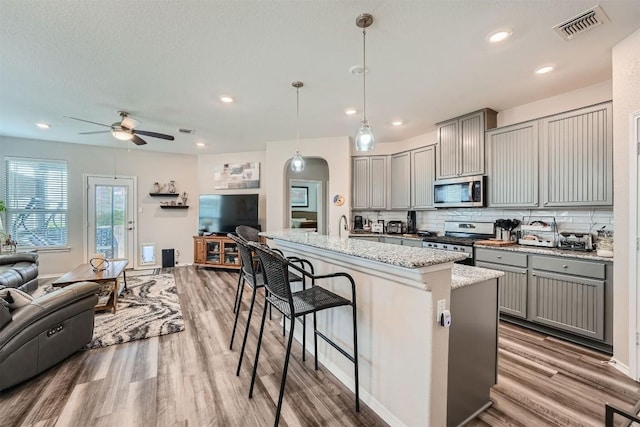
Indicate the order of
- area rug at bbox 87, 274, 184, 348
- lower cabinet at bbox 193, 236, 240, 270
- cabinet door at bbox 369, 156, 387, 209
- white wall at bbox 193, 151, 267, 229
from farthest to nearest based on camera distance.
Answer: white wall at bbox 193, 151, 267, 229 < lower cabinet at bbox 193, 236, 240, 270 < cabinet door at bbox 369, 156, 387, 209 < area rug at bbox 87, 274, 184, 348

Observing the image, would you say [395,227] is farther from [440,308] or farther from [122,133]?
[122,133]

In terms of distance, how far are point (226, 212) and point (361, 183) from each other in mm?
2941

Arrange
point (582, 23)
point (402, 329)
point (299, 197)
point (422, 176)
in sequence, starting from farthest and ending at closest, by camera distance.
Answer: point (299, 197)
point (422, 176)
point (582, 23)
point (402, 329)

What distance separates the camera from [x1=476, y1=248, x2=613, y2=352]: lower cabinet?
95.4 inches

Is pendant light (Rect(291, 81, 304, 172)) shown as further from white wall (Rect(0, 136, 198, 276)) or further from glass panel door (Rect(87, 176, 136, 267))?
glass panel door (Rect(87, 176, 136, 267))

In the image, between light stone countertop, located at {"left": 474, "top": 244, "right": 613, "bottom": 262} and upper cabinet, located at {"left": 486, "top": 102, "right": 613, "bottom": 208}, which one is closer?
light stone countertop, located at {"left": 474, "top": 244, "right": 613, "bottom": 262}

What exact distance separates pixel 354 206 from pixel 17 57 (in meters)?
4.39

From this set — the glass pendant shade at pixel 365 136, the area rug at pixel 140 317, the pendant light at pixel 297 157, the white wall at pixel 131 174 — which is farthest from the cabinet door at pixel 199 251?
the glass pendant shade at pixel 365 136

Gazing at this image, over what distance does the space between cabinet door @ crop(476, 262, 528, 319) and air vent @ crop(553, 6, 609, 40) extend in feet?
7.14

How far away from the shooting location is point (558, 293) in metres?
2.68

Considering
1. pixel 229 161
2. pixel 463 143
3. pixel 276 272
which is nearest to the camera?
pixel 276 272

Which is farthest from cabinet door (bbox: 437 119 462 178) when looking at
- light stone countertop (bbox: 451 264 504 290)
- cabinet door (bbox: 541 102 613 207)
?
light stone countertop (bbox: 451 264 504 290)

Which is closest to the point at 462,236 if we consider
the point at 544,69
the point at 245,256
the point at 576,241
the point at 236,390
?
the point at 576,241

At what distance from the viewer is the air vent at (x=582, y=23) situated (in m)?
1.85
